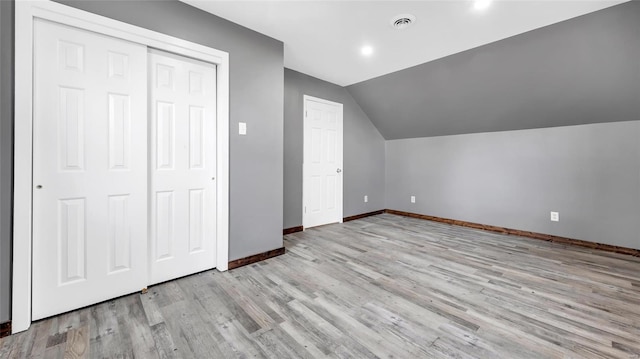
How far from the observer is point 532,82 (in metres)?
3.12

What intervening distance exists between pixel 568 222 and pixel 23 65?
17.9ft

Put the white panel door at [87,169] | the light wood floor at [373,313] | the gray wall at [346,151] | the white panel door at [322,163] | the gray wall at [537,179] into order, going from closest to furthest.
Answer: the light wood floor at [373,313] < the white panel door at [87,169] < the gray wall at [537,179] < the gray wall at [346,151] < the white panel door at [322,163]

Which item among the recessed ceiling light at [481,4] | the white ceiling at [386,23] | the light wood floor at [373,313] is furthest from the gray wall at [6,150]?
the recessed ceiling light at [481,4]

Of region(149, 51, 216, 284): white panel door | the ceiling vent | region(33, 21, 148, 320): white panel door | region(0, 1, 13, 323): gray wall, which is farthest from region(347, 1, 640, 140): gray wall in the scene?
region(0, 1, 13, 323): gray wall

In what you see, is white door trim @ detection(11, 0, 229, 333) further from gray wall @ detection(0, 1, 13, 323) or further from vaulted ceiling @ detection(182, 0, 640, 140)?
vaulted ceiling @ detection(182, 0, 640, 140)

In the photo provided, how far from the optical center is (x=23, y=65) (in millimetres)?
1576

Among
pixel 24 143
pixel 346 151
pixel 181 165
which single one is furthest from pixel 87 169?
pixel 346 151

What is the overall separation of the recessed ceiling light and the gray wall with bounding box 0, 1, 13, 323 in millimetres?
3206

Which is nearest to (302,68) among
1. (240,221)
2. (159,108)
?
(159,108)

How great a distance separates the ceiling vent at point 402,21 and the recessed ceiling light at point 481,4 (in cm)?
48

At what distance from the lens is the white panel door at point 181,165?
2170 mm

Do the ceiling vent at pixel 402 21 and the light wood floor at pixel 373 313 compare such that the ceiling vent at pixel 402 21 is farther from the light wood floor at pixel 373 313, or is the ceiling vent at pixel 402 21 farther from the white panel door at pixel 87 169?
the light wood floor at pixel 373 313

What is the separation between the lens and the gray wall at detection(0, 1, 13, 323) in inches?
60.2

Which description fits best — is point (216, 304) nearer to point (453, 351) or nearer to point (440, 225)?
point (453, 351)
